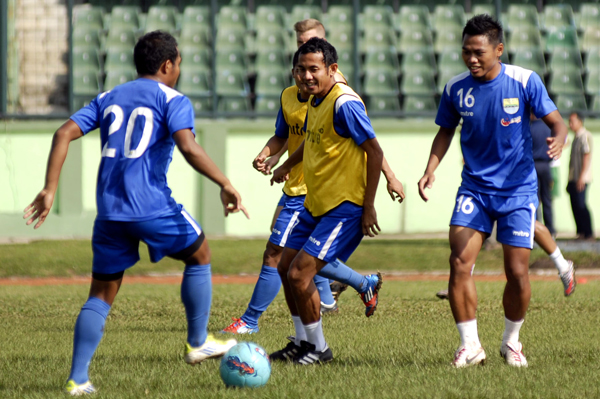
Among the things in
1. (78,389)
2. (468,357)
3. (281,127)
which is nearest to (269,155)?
(281,127)

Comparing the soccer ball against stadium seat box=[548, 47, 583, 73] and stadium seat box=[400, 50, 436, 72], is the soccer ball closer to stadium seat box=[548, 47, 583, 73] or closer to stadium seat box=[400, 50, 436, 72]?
stadium seat box=[400, 50, 436, 72]

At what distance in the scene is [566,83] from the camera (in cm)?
1812

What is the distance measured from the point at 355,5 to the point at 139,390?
13.6m

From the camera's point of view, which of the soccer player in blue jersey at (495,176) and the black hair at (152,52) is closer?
the black hair at (152,52)

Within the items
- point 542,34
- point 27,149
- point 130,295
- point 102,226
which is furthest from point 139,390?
point 542,34

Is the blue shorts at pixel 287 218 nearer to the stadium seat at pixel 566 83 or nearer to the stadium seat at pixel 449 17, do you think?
the stadium seat at pixel 449 17

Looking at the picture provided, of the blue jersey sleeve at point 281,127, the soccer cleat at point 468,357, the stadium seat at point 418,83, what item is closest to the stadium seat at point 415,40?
the stadium seat at point 418,83

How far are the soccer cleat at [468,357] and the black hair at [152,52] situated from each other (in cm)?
251

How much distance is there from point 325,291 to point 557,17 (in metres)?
13.2

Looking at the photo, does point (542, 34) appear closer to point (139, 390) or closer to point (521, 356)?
point (521, 356)

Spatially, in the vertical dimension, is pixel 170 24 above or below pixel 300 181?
above

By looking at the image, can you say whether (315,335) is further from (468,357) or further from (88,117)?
→ (88,117)

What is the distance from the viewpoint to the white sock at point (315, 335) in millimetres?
5469

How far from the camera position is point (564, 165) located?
16797 mm
